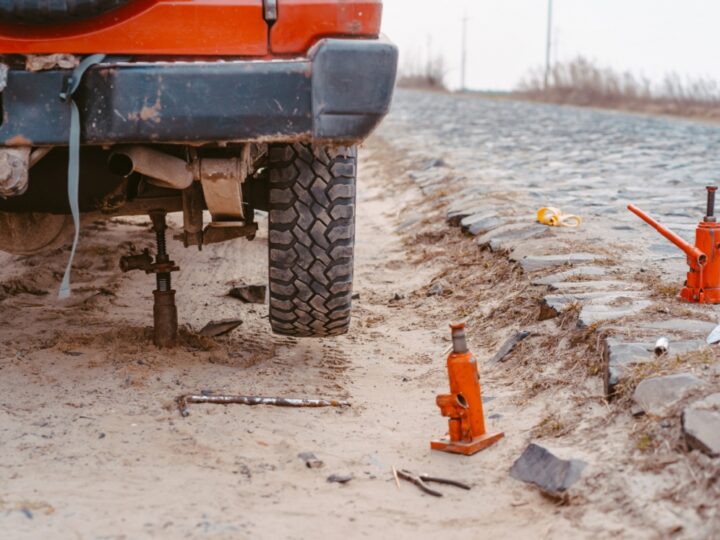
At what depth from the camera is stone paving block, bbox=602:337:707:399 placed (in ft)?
10.1

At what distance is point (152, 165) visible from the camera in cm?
320

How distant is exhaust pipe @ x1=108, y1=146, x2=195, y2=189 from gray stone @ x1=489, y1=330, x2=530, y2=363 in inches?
57.4

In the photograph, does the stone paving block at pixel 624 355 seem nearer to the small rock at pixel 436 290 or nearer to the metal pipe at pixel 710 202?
the metal pipe at pixel 710 202

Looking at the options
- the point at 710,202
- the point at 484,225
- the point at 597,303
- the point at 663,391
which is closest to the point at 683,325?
the point at 597,303

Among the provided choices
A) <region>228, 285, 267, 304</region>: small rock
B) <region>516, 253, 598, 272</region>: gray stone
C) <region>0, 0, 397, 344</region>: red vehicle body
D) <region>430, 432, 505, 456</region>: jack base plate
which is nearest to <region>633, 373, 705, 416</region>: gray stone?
<region>430, 432, 505, 456</region>: jack base plate

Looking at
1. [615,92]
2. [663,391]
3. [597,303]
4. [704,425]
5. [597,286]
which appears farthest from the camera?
[615,92]

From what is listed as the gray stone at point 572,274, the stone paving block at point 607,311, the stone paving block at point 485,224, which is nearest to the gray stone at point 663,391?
the stone paving block at point 607,311

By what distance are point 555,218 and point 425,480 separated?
3286 millimetres

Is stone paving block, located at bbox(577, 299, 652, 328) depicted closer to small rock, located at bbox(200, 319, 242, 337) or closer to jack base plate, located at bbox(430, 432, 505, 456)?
jack base plate, located at bbox(430, 432, 505, 456)

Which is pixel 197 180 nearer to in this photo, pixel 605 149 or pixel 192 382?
pixel 192 382

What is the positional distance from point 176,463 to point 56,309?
6.62ft

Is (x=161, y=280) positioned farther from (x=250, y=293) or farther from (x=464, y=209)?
(x=464, y=209)

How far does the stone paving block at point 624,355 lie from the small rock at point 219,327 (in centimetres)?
170

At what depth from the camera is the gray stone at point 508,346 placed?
3963 mm
